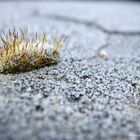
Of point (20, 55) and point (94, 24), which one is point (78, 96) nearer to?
point (20, 55)

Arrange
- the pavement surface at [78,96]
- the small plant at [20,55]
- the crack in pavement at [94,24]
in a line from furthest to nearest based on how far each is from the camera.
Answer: the crack in pavement at [94,24] < the small plant at [20,55] < the pavement surface at [78,96]

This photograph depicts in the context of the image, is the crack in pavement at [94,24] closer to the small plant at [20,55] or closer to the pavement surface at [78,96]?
the pavement surface at [78,96]

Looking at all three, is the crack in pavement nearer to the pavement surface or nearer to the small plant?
the pavement surface

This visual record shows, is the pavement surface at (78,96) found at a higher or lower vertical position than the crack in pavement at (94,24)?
lower

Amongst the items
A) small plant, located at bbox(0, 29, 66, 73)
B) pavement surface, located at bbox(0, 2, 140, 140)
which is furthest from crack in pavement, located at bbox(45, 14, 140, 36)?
small plant, located at bbox(0, 29, 66, 73)

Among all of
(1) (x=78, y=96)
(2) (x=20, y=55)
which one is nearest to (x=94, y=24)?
(2) (x=20, y=55)

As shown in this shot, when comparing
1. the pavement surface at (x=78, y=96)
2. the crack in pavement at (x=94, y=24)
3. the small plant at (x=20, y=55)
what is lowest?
the pavement surface at (x=78, y=96)

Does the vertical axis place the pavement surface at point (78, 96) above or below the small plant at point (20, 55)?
below

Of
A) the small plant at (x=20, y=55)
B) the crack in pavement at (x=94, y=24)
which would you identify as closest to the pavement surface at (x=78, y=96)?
the small plant at (x=20, y=55)

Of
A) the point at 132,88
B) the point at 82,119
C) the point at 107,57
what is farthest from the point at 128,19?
the point at 82,119

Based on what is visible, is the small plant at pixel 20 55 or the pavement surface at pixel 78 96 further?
the small plant at pixel 20 55

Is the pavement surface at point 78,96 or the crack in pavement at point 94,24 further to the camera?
the crack in pavement at point 94,24

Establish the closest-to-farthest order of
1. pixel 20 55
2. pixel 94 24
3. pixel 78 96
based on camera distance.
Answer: pixel 78 96, pixel 20 55, pixel 94 24

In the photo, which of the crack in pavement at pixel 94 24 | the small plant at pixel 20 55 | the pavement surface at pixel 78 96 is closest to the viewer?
the pavement surface at pixel 78 96
